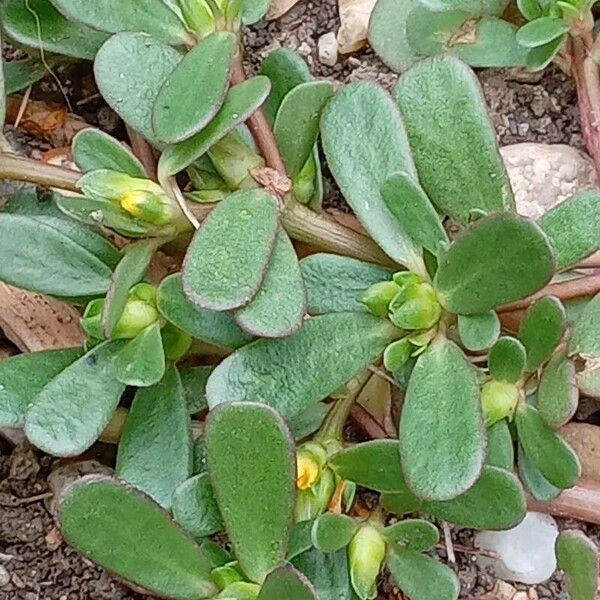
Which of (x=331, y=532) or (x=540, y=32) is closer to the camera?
(x=331, y=532)

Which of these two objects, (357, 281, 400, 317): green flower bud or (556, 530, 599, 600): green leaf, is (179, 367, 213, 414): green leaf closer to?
(357, 281, 400, 317): green flower bud

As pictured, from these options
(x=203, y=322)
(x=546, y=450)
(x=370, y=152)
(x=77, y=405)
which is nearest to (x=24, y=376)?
(x=77, y=405)

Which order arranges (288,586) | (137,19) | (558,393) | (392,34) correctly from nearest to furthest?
(288,586)
(558,393)
(137,19)
(392,34)

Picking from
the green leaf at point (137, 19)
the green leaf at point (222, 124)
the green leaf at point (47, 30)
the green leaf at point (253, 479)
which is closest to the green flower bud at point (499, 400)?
the green leaf at point (253, 479)

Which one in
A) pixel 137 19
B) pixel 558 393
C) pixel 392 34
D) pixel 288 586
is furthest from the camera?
pixel 392 34

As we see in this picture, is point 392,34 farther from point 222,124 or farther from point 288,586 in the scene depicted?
point 288,586

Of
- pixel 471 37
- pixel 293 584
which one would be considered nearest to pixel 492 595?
pixel 293 584

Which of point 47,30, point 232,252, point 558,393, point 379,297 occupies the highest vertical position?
point 47,30

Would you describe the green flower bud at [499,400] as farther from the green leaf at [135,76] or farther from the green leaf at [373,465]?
the green leaf at [135,76]
